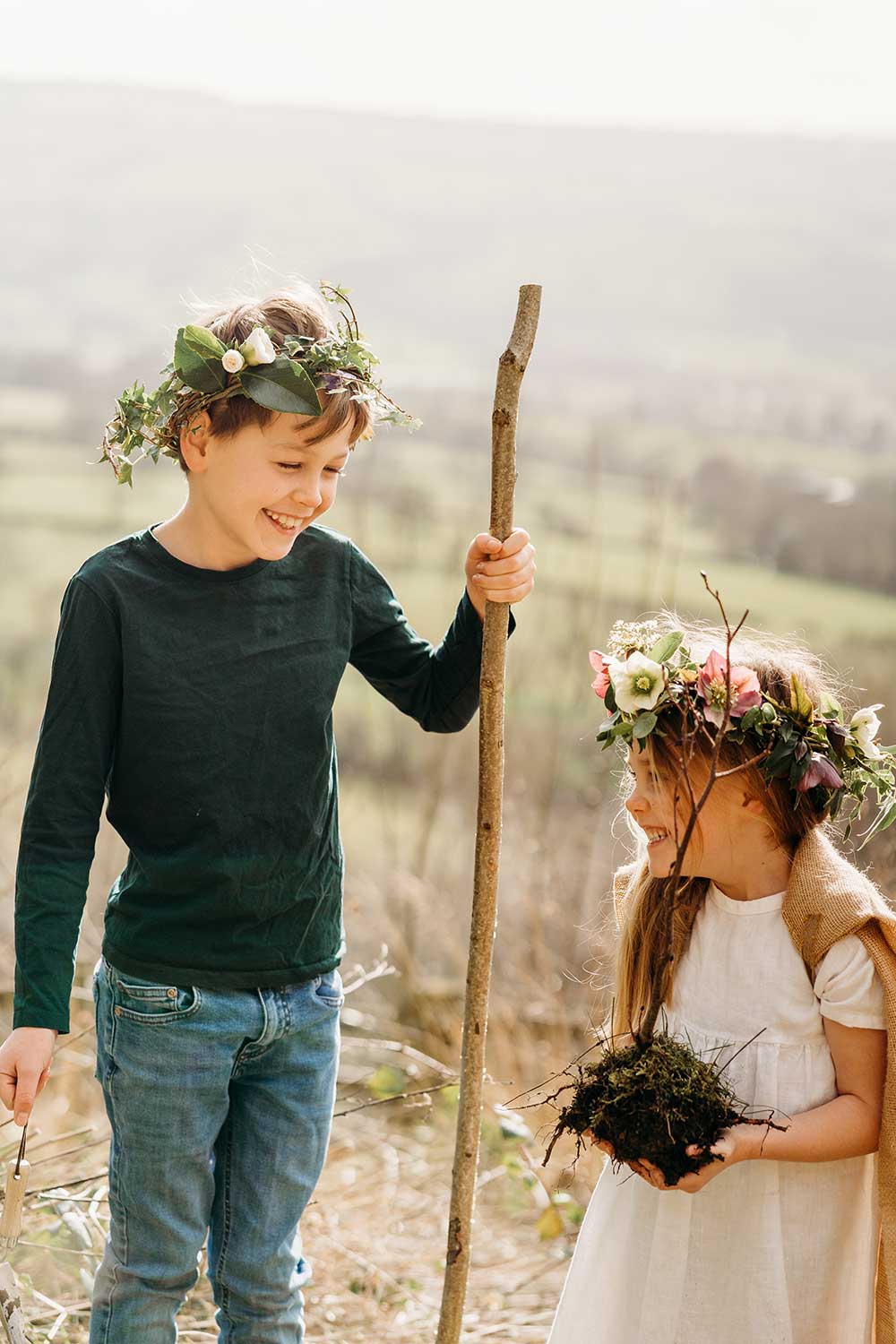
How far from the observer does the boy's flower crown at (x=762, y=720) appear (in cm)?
173

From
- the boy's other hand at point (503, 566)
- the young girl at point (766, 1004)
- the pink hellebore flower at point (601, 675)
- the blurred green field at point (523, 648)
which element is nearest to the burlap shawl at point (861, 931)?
the young girl at point (766, 1004)

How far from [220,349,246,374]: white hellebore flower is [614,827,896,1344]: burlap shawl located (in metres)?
1.01

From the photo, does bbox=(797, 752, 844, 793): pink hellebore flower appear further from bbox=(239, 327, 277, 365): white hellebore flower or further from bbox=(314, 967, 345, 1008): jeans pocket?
bbox=(239, 327, 277, 365): white hellebore flower

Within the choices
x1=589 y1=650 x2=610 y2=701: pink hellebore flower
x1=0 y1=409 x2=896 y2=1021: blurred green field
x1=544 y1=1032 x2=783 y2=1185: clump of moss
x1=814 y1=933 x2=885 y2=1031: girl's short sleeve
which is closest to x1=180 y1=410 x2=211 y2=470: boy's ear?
x1=589 y1=650 x2=610 y2=701: pink hellebore flower

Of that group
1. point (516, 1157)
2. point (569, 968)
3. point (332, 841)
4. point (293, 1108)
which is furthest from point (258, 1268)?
point (569, 968)

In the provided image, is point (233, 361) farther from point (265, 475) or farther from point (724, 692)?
point (724, 692)

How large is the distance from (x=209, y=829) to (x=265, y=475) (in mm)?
502

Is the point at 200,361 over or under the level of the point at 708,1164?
over

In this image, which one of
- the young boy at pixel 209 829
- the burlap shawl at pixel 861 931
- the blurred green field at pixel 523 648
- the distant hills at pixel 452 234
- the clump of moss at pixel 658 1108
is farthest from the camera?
the distant hills at pixel 452 234

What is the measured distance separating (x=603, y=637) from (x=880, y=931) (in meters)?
2.31

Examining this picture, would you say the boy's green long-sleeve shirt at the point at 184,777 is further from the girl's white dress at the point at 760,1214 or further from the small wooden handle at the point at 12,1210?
the girl's white dress at the point at 760,1214

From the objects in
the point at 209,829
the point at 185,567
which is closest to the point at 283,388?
the point at 185,567

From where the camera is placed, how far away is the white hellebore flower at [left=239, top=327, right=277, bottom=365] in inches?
70.1

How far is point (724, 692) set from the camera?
1.74 meters
